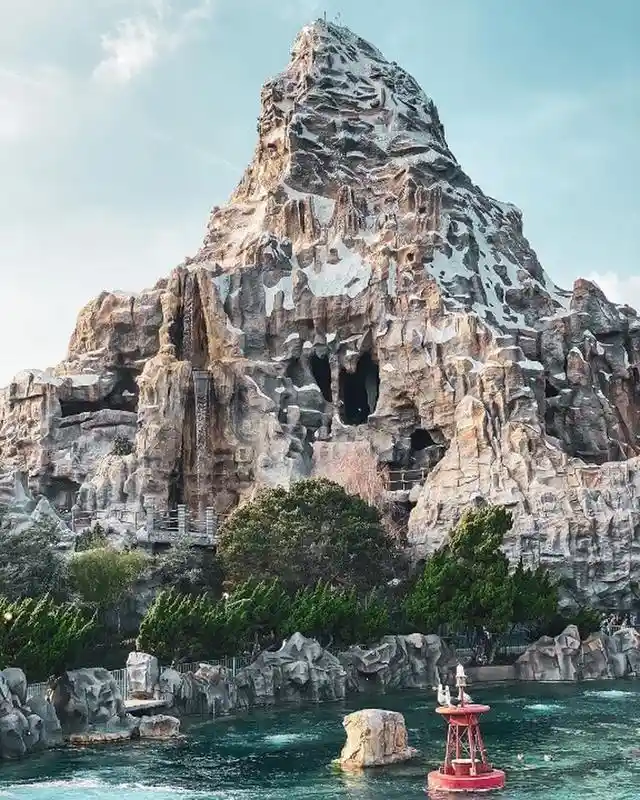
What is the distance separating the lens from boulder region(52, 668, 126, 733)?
31.8 meters

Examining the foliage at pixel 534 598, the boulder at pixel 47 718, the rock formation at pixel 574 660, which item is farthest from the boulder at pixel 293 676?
the rock formation at pixel 574 660

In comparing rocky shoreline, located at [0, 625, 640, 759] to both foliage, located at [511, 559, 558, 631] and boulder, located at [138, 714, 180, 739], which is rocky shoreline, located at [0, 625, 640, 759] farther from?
foliage, located at [511, 559, 558, 631]

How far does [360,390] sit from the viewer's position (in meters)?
75.8

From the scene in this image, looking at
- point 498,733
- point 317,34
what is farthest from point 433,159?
point 498,733

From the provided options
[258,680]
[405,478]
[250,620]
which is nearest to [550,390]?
[405,478]

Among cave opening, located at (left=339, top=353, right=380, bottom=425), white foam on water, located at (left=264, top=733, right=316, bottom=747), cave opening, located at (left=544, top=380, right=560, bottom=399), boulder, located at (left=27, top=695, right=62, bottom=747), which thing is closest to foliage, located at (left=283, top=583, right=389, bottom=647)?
white foam on water, located at (left=264, top=733, right=316, bottom=747)

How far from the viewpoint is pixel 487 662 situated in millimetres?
47969

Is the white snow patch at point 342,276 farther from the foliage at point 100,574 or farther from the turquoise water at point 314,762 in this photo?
the turquoise water at point 314,762

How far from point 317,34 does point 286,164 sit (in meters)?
16.1

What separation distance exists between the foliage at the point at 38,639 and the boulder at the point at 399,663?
1388 cm

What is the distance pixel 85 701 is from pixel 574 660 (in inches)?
925

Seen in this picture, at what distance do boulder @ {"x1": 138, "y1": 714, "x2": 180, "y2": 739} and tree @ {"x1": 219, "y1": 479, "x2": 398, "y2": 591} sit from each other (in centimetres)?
1749

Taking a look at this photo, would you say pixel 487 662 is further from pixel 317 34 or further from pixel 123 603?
pixel 317 34

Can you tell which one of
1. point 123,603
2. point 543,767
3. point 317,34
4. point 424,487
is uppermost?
point 317,34
